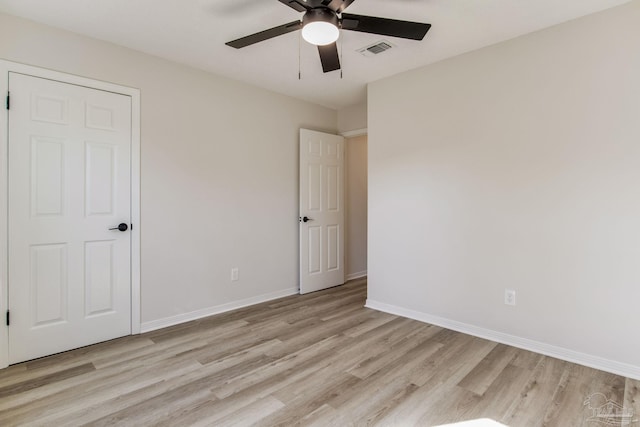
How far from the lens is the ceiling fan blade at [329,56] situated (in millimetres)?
2066

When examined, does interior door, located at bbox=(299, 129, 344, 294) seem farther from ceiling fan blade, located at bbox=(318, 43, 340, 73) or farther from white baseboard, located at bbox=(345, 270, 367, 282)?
ceiling fan blade, located at bbox=(318, 43, 340, 73)

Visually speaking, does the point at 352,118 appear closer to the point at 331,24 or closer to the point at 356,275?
the point at 356,275

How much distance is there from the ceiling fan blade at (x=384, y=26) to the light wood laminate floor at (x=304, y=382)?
2.14 metres

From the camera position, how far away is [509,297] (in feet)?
8.82

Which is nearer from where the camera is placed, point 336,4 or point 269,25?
point 336,4

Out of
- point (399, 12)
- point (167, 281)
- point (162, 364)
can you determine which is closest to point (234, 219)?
point (167, 281)

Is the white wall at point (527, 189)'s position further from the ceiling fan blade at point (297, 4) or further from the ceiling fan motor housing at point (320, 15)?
the ceiling fan blade at point (297, 4)

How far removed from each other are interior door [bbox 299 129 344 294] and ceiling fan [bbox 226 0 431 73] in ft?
7.21

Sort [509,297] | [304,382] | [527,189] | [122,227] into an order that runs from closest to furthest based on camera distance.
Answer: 1. [304,382]
2. [527,189]
3. [509,297]
4. [122,227]

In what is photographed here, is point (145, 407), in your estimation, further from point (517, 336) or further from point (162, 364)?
point (517, 336)

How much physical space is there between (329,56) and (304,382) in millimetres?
2112

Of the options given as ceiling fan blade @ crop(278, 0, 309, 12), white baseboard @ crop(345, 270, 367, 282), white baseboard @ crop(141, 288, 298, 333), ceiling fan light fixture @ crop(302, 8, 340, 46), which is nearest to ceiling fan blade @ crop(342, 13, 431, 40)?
A: ceiling fan light fixture @ crop(302, 8, 340, 46)

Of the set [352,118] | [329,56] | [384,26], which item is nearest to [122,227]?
[329,56]

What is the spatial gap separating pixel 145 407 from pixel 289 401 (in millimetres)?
806
